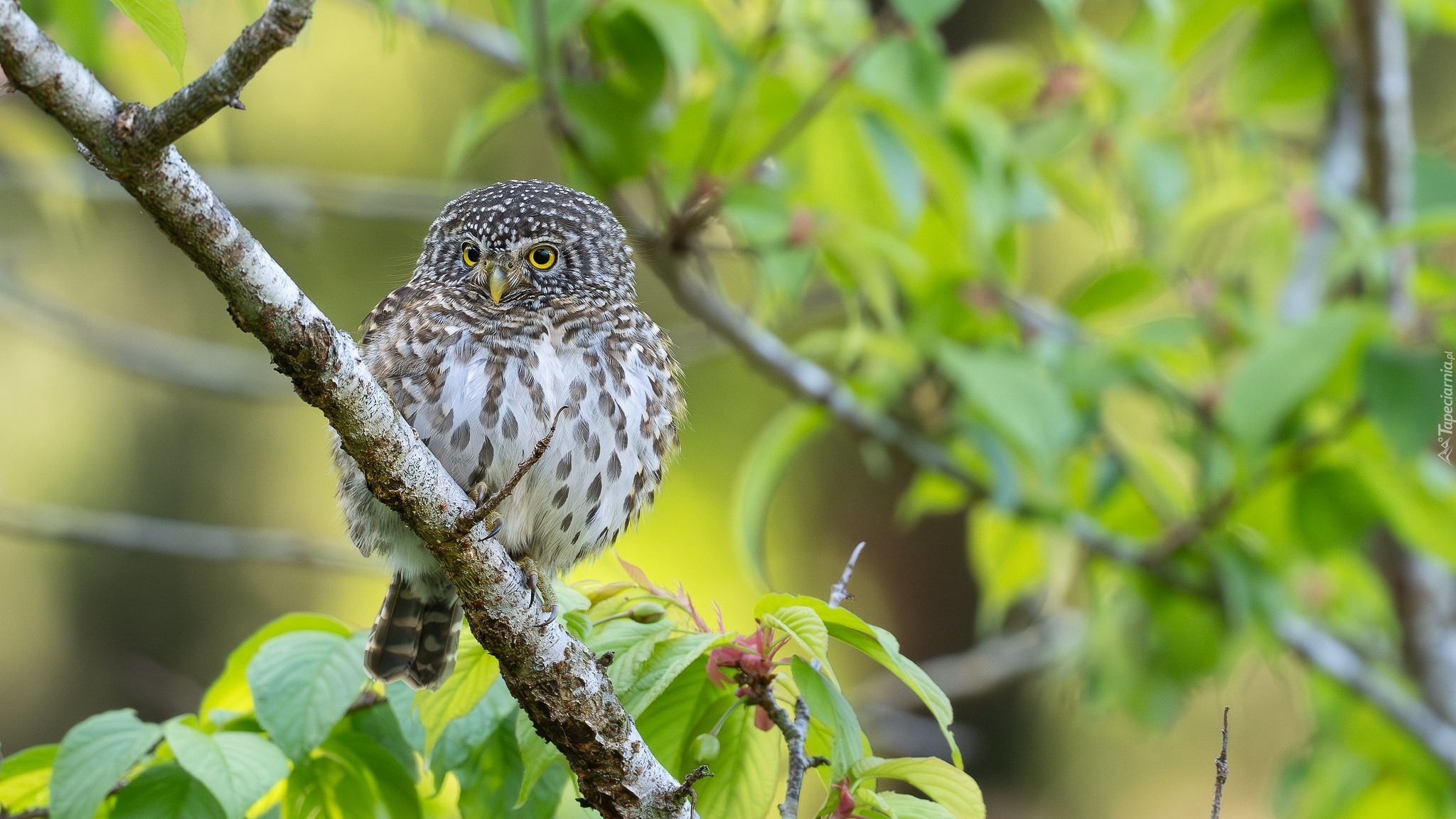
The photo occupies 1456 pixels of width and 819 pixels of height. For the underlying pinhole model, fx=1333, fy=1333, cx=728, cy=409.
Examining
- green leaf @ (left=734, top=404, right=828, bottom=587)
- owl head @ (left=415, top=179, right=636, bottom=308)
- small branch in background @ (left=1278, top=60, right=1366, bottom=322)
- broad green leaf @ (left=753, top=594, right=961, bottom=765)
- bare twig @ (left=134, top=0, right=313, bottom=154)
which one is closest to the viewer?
bare twig @ (left=134, top=0, right=313, bottom=154)

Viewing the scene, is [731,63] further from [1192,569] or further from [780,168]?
[1192,569]

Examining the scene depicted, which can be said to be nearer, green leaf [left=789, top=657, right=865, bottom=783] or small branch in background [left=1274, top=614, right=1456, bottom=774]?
green leaf [left=789, top=657, right=865, bottom=783]

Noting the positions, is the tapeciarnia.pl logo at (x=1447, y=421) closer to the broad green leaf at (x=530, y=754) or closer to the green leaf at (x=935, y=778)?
the green leaf at (x=935, y=778)

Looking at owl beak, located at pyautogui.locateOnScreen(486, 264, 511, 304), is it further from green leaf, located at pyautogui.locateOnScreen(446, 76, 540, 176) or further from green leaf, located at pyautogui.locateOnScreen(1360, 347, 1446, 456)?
green leaf, located at pyautogui.locateOnScreen(1360, 347, 1446, 456)

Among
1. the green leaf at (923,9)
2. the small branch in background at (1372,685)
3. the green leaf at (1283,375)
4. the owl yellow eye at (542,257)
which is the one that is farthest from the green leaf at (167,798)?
the small branch in background at (1372,685)

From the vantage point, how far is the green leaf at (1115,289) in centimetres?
403

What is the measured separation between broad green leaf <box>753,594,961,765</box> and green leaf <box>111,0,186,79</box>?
3.40 ft

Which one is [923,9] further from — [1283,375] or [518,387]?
[1283,375]

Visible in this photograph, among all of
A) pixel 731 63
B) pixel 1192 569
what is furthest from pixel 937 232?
pixel 1192 569

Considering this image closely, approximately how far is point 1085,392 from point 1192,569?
41.5 inches

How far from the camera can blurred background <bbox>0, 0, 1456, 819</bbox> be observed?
5223 millimetres

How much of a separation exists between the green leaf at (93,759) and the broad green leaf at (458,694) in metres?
A: 0.42

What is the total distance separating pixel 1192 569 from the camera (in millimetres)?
4621

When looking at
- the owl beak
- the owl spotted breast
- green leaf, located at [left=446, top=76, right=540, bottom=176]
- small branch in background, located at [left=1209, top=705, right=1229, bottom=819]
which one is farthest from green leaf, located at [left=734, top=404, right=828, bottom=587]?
small branch in background, located at [left=1209, top=705, right=1229, bottom=819]
